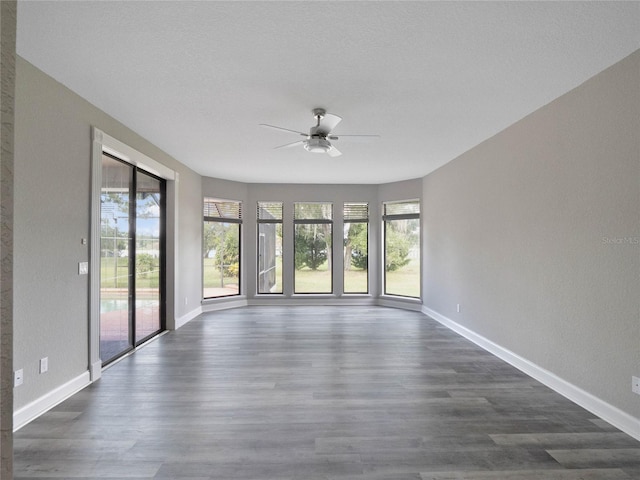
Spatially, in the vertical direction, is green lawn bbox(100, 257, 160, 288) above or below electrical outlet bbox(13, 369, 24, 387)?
above

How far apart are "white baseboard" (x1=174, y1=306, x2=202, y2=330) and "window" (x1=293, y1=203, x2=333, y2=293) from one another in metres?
2.10

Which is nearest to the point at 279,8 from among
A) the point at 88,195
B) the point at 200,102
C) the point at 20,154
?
the point at 200,102

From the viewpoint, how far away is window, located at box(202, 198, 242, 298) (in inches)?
260

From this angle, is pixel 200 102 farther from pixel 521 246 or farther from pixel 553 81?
pixel 521 246

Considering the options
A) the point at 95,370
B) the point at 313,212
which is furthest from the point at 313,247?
the point at 95,370

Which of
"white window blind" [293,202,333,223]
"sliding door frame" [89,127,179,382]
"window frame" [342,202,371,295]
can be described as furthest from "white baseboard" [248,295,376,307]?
"sliding door frame" [89,127,179,382]

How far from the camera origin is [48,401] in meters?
2.68

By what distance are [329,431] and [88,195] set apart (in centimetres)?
307

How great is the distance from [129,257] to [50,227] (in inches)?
59.5

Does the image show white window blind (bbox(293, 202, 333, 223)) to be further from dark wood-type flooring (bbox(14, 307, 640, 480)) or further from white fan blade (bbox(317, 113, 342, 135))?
white fan blade (bbox(317, 113, 342, 135))

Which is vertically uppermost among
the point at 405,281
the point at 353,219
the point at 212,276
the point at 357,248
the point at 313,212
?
the point at 313,212

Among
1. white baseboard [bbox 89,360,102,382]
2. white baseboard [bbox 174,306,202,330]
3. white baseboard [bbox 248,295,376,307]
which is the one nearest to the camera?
white baseboard [bbox 89,360,102,382]

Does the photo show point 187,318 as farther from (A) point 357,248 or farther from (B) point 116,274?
(A) point 357,248

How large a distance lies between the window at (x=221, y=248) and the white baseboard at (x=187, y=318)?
17.2 inches
